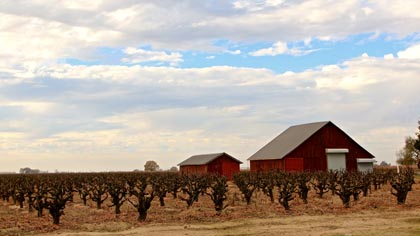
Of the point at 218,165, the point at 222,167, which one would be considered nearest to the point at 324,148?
the point at 222,167

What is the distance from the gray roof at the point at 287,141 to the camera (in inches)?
2345

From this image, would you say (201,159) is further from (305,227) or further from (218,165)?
(305,227)

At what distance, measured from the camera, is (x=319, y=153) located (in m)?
59.5

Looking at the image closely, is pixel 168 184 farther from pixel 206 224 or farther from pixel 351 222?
pixel 351 222

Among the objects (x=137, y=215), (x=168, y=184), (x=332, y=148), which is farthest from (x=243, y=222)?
(x=332, y=148)

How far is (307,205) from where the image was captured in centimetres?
2839

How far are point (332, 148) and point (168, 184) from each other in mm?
28771

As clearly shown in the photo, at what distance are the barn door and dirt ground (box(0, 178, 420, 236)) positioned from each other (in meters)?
29.7

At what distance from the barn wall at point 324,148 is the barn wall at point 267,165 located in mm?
1546

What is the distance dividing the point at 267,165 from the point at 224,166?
20.0ft

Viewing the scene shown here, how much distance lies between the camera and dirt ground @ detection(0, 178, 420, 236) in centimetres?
1972

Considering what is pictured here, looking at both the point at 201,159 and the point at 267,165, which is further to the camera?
the point at 201,159

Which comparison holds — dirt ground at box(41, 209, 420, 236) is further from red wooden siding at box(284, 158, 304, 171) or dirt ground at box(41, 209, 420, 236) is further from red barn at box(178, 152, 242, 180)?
red barn at box(178, 152, 242, 180)

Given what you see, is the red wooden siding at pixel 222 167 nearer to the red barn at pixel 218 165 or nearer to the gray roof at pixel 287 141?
the red barn at pixel 218 165
